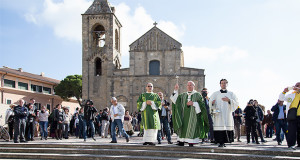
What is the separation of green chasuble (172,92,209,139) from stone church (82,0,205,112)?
2902 cm

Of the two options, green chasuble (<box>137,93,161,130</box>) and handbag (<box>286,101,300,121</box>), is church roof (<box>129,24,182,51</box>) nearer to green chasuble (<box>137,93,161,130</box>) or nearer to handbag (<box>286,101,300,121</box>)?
green chasuble (<box>137,93,161,130</box>)

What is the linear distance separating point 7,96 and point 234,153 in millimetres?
37158

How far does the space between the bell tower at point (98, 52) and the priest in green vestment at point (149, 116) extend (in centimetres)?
2947

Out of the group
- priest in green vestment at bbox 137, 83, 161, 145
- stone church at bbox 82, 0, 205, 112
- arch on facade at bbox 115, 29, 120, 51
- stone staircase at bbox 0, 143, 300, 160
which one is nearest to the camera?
stone staircase at bbox 0, 143, 300, 160

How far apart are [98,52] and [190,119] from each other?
32321mm

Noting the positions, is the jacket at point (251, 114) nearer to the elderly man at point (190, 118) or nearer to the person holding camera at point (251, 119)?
the person holding camera at point (251, 119)

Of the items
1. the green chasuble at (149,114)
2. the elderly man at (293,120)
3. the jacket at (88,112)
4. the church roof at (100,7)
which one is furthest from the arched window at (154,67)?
the elderly man at (293,120)

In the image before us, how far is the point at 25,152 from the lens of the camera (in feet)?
33.1

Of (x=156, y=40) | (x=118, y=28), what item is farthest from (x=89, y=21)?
(x=156, y=40)

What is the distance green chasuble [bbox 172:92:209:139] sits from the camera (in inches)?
368

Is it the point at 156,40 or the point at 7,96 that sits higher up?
the point at 156,40

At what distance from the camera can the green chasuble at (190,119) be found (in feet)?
30.7

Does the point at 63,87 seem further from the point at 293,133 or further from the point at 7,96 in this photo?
the point at 293,133

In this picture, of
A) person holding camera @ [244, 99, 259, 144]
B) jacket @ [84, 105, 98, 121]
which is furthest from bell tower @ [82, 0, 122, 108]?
person holding camera @ [244, 99, 259, 144]
